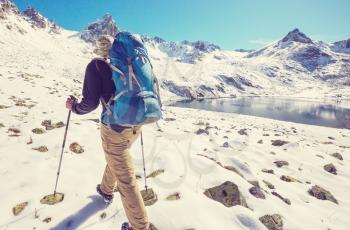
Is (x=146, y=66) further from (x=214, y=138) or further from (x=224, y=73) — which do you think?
(x=224, y=73)

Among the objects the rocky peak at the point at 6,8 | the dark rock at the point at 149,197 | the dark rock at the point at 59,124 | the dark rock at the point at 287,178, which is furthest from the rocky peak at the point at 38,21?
the dark rock at the point at 149,197

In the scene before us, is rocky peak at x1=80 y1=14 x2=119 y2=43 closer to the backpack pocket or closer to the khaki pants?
the khaki pants

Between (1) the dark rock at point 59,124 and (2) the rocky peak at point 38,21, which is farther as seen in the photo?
(2) the rocky peak at point 38,21

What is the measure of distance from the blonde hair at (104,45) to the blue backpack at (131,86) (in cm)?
34

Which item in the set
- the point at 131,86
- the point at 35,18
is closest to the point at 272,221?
the point at 131,86

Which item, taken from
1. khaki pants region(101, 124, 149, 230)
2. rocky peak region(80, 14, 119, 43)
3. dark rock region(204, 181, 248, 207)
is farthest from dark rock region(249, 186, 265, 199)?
rocky peak region(80, 14, 119, 43)

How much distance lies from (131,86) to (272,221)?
429 cm

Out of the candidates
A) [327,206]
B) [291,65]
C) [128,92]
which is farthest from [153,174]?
[291,65]

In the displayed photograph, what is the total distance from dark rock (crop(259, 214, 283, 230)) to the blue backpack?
11.7ft

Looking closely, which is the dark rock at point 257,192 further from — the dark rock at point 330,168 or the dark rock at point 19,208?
the dark rock at point 330,168

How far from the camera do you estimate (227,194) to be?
6.19 metres

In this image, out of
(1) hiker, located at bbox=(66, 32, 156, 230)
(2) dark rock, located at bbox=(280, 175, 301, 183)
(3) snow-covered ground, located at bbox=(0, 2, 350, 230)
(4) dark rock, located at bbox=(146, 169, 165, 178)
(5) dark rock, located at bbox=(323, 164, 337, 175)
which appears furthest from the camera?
(5) dark rock, located at bbox=(323, 164, 337, 175)

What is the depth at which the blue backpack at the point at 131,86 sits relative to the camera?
3715 millimetres

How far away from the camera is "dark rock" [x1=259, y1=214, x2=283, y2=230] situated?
556cm
